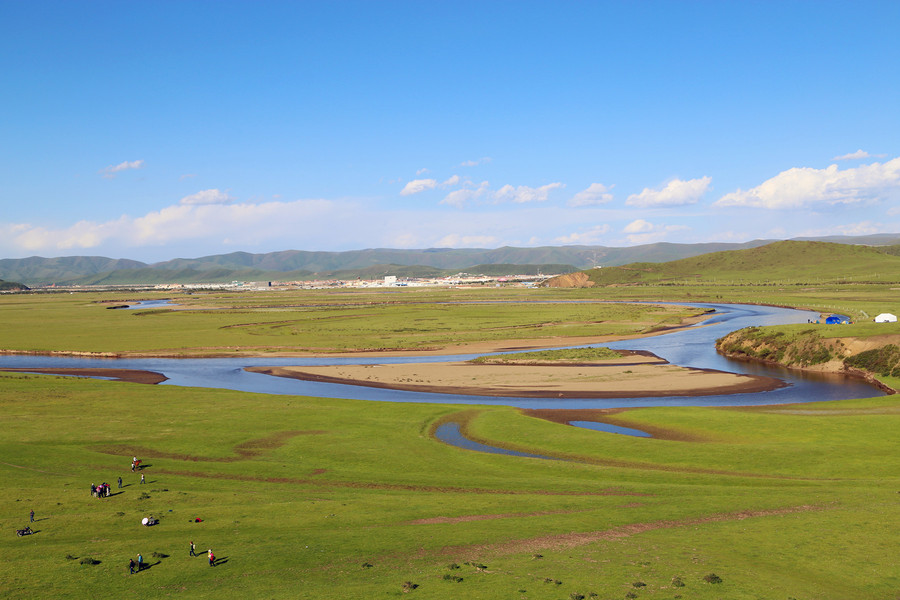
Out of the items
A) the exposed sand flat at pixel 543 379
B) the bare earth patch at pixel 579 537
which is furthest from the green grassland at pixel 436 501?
the exposed sand flat at pixel 543 379

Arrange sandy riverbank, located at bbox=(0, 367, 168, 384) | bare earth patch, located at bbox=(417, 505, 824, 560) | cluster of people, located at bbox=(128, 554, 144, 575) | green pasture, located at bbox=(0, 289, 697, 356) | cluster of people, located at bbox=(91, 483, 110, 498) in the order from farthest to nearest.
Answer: green pasture, located at bbox=(0, 289, 697, 356), sandy riverbank, located at bbox=(0, 367, 168, 384), cluster of people, located at bbox=(91, 483, 110, 498), bare earth patch, located at bbox=(417, 505, 824, 560), cluster of people, located at bbox=(128, 554, 144, 575)

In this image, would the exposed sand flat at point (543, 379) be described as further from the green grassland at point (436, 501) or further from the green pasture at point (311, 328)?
the green pasture at point (311, 328)

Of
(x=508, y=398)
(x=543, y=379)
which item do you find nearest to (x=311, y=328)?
(x=543, y=379)

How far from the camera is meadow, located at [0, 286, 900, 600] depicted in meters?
22.5

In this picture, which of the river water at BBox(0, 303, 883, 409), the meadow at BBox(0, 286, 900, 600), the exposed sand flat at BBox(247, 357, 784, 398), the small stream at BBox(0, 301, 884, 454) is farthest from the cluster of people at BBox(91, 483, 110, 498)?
the exposed sand flat at BBox(247, 357, 784, 398)

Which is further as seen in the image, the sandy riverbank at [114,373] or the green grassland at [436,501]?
the sandy riverbank at [114,373]

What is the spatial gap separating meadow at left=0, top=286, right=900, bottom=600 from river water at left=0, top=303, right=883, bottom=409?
6362mm

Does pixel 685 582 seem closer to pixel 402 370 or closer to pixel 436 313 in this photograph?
pixel 402 370

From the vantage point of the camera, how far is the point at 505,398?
63781 millimetres

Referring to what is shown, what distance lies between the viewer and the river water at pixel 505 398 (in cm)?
6088

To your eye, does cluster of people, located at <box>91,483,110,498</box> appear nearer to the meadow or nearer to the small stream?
the meadow

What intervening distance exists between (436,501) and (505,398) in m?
32.7

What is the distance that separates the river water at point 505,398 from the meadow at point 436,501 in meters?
6.36

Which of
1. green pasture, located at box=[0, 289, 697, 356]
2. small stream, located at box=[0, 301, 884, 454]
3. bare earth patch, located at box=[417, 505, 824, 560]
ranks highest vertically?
green pasture, located at box=[0, 289, 697, 356]
